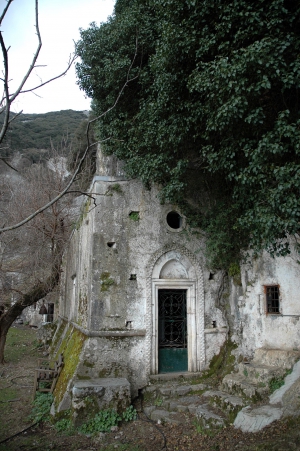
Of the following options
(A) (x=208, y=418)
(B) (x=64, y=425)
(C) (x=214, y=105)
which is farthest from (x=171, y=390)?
(C) (x=214, y=105)

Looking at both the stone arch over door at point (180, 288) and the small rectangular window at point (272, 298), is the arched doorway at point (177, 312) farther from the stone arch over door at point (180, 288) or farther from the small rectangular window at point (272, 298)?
the small rectangular window at point (272, 298)

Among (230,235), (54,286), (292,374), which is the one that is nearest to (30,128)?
(54,286)

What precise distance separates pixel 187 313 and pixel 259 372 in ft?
8.58

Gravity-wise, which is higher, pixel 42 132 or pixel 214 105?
pixel 42 132

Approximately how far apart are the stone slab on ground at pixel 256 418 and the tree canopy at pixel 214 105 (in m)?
3.06

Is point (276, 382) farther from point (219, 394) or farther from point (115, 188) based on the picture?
point (115, 188)

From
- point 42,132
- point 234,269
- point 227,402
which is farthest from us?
point 42,132

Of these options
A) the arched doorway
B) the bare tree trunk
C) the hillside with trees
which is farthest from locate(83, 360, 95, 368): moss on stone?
the hillside with trees

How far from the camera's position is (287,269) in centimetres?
841

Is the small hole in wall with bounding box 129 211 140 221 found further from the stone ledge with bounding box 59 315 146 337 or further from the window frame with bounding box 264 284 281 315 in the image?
the window frame with bounding box 264 284 281 315

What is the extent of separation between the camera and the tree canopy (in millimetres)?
6238

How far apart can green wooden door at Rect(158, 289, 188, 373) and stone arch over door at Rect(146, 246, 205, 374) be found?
0.60 ft

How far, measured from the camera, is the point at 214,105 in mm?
7434

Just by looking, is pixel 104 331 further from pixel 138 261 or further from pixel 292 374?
pixel 292 374
